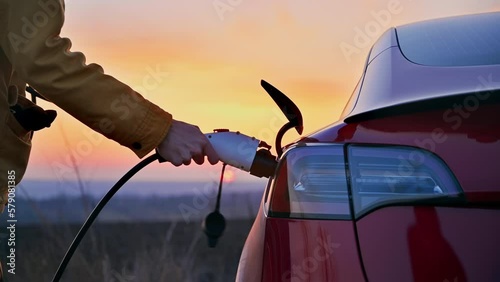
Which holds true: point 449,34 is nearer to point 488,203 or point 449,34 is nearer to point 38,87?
point 488,203

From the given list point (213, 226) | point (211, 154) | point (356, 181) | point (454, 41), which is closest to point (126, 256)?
point (213, 226)

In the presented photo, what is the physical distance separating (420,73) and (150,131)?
83 cm

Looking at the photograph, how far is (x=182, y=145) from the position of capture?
246 cm

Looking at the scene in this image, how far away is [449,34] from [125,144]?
129cm

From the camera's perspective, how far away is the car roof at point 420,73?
2.42 m

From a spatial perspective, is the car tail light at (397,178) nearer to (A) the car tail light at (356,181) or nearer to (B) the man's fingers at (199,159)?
(A) the car tail light at (356,181)

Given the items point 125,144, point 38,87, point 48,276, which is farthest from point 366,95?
point 48,276

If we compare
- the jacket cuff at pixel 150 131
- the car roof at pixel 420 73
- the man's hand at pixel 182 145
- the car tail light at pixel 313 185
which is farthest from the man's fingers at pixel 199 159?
the car roof at pixel 420 73

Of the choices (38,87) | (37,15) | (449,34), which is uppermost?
(449,34)

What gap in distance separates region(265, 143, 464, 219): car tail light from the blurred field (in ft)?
13.2

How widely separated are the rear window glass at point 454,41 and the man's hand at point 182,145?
77cm

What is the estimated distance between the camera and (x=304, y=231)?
2.34 meters

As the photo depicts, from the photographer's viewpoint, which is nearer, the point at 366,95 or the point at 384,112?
the point at 384,112

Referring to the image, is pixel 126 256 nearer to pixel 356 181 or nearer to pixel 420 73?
pixel 420 73
